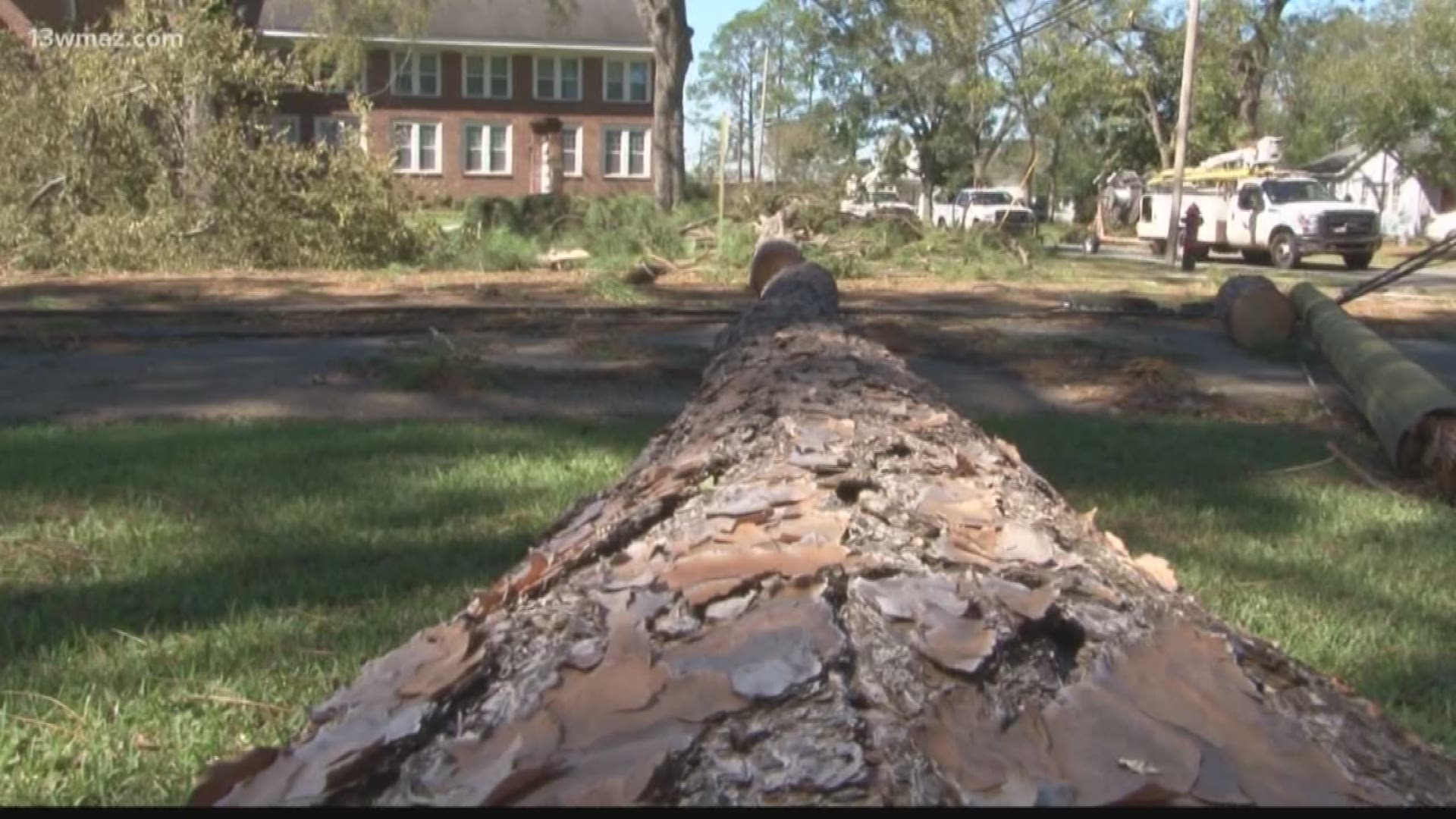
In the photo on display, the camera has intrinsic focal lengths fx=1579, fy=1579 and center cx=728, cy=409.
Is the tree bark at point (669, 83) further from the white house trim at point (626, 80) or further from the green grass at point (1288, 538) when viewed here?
the white house trim at point (626, 80)

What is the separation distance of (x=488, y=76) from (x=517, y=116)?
1745 mm

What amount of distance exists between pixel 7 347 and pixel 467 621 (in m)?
10.4

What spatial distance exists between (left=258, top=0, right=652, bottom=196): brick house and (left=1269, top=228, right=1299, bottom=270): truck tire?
1042 inches

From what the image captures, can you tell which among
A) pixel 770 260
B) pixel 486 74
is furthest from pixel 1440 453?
pixel 486 74

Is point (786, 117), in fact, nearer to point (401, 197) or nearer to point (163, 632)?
point (401, 197)

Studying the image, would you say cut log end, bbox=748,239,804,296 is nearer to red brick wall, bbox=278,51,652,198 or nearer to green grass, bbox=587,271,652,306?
green grass, bbox=587,271,652,306

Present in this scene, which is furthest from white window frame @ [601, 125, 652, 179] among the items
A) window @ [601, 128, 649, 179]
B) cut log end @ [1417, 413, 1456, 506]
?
cut log end @ [1417, 413, 1456, 506]

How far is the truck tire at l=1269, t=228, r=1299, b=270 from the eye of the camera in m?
33.9

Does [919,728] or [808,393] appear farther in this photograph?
[808,393]

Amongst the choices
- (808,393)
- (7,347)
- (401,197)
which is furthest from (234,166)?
(808,393)

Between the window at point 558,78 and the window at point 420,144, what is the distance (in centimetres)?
402

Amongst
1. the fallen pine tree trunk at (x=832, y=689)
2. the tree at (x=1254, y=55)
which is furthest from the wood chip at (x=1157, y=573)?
the tree at (x=1254, y=55)

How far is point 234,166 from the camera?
19672mm

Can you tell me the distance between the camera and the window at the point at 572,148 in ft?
186
